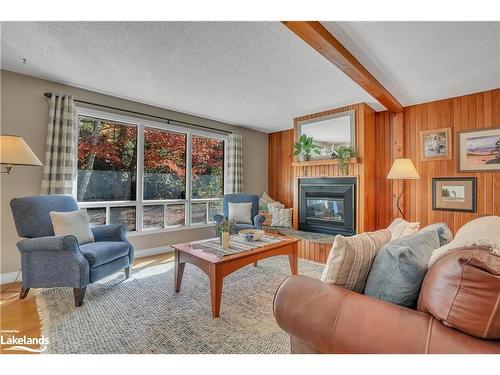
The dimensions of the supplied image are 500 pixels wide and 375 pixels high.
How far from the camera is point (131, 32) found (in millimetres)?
2008

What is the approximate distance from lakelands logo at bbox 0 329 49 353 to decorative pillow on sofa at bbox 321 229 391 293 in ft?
6.25

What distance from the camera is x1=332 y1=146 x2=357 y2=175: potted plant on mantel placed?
3.71 m

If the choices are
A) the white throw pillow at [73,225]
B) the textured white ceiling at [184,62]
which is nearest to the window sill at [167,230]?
the white throw pillow at [73,225]

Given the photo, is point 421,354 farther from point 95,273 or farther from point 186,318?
point 95,273

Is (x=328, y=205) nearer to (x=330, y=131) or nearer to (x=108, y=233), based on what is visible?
(x=330, y=131)

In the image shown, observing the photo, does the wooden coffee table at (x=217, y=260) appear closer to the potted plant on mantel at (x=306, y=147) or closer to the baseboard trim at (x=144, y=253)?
the baseboard trim at (x=144, y=253)

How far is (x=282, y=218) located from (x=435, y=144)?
264 cm

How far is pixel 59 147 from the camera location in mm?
3006

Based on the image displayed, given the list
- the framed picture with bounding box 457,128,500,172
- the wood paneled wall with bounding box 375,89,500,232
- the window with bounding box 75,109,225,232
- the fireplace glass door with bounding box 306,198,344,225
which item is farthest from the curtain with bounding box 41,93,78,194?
the framed picture with bounding box 457,128,500,172

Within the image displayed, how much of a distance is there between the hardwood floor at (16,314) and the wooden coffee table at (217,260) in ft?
3.58

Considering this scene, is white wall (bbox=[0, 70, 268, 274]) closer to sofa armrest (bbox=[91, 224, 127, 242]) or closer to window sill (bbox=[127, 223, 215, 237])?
sofa armrest (bbox=[91, 224, 127, 242])

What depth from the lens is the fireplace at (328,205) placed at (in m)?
3.82

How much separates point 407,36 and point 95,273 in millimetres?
3418

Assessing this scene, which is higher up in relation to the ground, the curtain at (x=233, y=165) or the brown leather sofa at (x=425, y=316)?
the curtain at (x=233, y=165)
